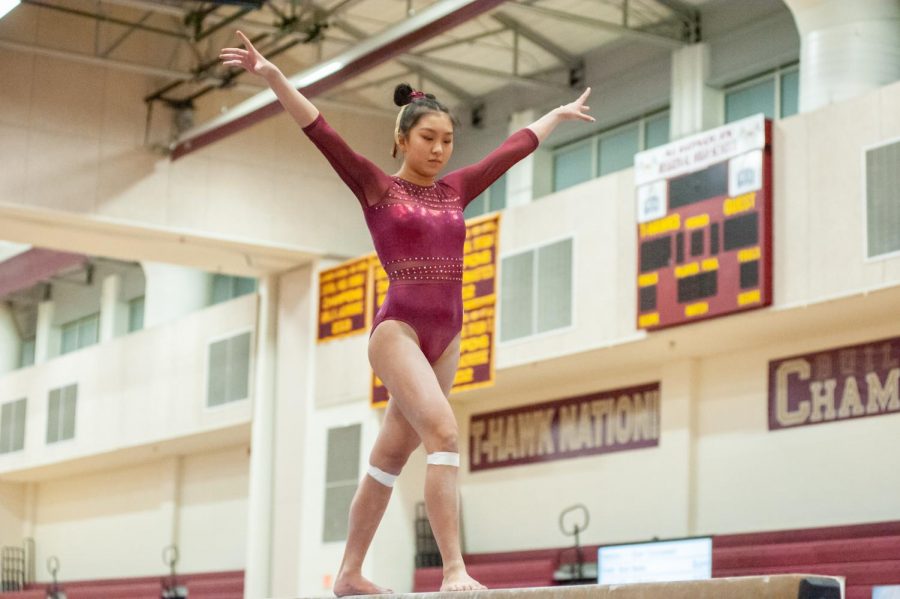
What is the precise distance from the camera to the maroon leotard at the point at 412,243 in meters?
4.90

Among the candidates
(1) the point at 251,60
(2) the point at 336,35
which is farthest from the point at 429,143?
(2) the point at 336,35

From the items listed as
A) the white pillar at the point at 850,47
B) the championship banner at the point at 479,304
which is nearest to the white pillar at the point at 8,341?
the championship banner at the point at 479,304

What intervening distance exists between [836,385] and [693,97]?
3.70 meters

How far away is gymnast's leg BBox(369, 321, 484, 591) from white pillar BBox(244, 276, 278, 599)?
537 inches

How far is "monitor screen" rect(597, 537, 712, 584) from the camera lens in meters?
12.9

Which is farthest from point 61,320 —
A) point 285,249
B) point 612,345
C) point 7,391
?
point 612,345

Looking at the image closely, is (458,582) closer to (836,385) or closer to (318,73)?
(836,385)

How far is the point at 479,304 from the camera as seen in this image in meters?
15.3

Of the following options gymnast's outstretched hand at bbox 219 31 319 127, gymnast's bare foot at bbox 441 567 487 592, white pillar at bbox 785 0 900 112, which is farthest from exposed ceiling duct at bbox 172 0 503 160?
gymnast's bare foot at bbox 441 567 487 592

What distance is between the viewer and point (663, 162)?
13.1 meters

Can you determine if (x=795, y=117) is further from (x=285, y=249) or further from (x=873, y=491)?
(x=285, y=249)

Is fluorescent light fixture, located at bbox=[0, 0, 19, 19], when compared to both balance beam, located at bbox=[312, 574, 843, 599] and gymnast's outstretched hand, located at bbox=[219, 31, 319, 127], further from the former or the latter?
balance beam, located at bbox=[312, 574, 843, 599]

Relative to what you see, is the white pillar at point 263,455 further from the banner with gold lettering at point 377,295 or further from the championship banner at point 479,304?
the championship banner at point 479,304

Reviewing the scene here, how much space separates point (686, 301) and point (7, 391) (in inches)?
632
